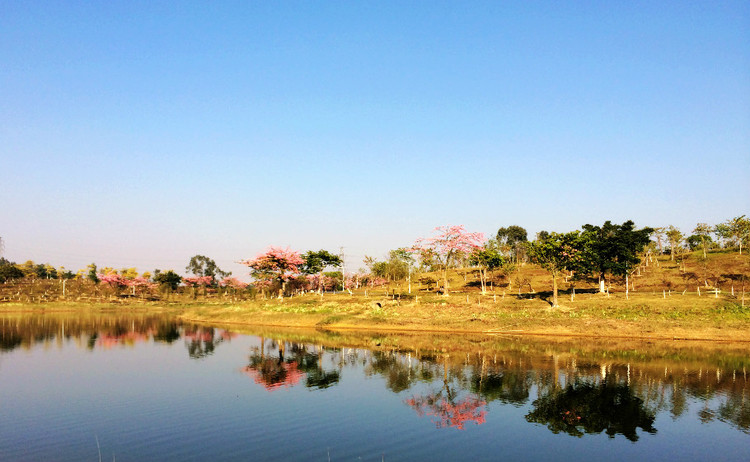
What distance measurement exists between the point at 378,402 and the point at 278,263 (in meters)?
79.5

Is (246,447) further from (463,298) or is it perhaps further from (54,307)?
(54,307)

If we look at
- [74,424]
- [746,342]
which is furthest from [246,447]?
[746,342]

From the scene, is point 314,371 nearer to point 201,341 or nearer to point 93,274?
point 201,341

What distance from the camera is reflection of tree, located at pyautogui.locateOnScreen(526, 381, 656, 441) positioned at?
1073 inches

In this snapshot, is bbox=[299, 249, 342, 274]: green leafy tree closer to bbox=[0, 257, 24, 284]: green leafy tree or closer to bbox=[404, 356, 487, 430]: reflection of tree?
bbox=[404, 356, 487, 430]: reflection of tree

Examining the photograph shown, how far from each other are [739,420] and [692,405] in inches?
129

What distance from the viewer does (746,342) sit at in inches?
2261

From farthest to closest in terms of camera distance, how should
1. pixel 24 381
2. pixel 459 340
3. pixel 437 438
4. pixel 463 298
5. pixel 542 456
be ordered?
pixel 463 298 → pixel 459 340 → pixel 24 381 → pixel 437 438 → pixel 542 456

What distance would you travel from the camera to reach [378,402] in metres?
33.3

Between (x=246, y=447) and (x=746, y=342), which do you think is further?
(x=746, y=342)

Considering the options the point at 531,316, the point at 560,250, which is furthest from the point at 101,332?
the point at 560,250

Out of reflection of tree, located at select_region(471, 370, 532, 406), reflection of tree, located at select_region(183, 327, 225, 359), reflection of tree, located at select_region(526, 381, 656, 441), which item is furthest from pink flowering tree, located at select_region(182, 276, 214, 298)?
reflection of tree, located at select_region(526, 381, 656, 441)

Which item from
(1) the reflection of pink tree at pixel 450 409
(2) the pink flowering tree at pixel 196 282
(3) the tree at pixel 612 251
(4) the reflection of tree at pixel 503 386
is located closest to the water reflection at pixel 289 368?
(1) the reflection of pink tree at pixel 450 409

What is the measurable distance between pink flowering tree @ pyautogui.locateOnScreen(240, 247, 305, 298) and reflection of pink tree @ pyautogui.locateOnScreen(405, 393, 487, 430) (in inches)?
3029
